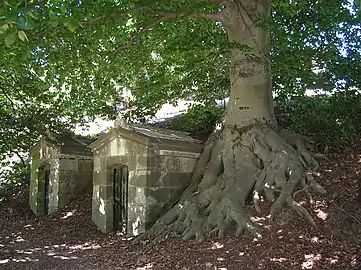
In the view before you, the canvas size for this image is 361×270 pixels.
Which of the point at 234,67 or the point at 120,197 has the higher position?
the point at 234,67

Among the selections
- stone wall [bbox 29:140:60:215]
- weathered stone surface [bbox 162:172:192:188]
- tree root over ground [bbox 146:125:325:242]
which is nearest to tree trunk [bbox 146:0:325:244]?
tree root over ground [bbox 146:125:325:242]

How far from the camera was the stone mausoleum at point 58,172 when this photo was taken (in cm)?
1204

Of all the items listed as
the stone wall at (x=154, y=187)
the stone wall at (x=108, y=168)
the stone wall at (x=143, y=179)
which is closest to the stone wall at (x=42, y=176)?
the stone wall at (x=108, y=168)

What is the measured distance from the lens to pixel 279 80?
32.2ft

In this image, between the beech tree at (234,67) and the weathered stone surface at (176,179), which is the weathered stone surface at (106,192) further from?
the beech tree at (234,67)

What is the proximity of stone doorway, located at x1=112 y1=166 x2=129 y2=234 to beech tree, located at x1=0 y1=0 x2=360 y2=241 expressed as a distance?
166 cm

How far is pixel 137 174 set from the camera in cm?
902

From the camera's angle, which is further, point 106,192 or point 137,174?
point 106,192

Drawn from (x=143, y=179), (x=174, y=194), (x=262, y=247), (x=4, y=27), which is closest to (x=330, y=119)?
(x=174, y=194)

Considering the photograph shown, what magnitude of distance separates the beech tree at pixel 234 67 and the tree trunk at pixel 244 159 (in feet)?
0.07

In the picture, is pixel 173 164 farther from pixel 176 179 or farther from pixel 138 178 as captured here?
pixel 138 178

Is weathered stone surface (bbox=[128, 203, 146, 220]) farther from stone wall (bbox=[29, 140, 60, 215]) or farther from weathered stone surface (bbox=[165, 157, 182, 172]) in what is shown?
stone wall (bbox=[29, 140, 60, 215])

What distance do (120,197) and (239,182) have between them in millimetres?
3272

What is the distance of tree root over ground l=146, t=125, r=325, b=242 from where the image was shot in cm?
738
